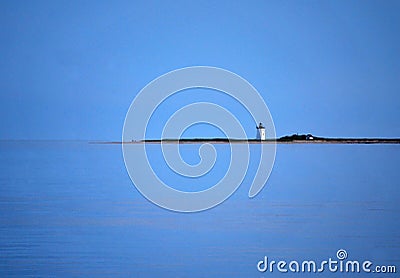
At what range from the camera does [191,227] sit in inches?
246

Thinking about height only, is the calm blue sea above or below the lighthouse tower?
below

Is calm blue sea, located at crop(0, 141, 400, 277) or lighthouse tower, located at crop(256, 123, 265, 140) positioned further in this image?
lighthouse tower, located at crop(256, 123, 265, 140)

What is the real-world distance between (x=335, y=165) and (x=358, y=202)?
11.0 feet

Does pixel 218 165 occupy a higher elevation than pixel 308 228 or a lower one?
higher

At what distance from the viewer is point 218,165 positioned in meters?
10.2

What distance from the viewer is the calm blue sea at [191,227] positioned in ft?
17.0

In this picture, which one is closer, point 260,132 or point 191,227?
point 191,227

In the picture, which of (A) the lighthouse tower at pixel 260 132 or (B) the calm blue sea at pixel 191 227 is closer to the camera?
(B) the calm blue sea at pixel 191 227

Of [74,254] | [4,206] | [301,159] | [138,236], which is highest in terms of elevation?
[301,159]

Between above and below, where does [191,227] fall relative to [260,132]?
below

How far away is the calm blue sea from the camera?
17.0 feet

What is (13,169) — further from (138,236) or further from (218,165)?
(138,236)

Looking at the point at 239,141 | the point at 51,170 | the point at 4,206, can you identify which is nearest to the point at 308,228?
the point at 4,206

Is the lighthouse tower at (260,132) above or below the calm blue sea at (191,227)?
above
